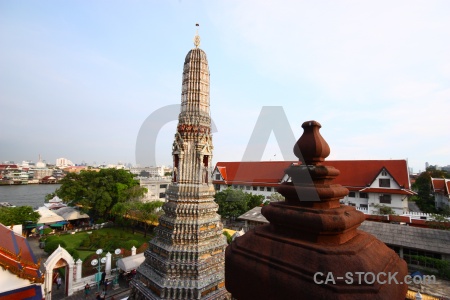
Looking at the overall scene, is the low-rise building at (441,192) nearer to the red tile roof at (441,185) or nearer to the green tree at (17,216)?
the red tile roof at (441,185)

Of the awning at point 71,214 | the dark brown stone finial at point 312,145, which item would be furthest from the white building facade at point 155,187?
the dark brown stone finial at point 312,145

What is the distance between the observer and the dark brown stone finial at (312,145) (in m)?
2.59

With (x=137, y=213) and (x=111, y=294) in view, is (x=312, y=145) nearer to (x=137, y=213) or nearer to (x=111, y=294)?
(x=111, y=294)

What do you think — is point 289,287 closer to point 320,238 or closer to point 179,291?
point 320,238

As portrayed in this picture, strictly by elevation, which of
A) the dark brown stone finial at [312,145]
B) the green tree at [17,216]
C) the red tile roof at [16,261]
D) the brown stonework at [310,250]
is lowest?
the green tree at [17,216]

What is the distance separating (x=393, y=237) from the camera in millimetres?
17812

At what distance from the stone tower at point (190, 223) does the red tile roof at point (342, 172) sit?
14407 mm

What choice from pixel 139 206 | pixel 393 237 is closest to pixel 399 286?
pixel 393 237

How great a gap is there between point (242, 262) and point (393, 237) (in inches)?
810

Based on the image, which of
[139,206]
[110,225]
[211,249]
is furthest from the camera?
[110,225]

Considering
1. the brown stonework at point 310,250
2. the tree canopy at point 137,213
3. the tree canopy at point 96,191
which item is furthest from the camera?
the tree canopy at point 96,191

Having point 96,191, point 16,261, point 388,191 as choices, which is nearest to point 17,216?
point 96,191

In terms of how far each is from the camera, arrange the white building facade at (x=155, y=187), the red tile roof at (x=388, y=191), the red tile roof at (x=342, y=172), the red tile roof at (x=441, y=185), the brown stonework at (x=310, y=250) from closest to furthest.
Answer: the brown stonework at (x=310, y=250) → the red tile roof at (x=388, y=191) → the red tile roof at (x=342, y=172) → the red tile roof at (x=441, y=185) → the white building facade at (x=155, y=187)

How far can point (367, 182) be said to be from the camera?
96.2 feet
